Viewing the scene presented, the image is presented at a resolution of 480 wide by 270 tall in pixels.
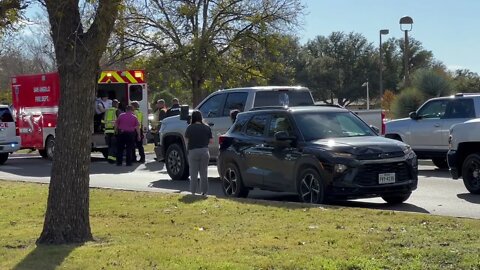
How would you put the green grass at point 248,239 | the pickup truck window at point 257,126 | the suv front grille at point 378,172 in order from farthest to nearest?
the pickup truck window at point 257,126
the suv front grille at point 378,172
the green grass at point 248,239

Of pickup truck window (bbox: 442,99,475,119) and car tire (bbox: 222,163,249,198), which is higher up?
pickup truck window (bbox: 442,99,475,119)

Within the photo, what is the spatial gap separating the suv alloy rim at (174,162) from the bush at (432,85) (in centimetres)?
1748

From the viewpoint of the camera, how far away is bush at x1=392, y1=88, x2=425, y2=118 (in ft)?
108

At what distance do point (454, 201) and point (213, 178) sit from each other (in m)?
7.14

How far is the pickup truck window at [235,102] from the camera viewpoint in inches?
715

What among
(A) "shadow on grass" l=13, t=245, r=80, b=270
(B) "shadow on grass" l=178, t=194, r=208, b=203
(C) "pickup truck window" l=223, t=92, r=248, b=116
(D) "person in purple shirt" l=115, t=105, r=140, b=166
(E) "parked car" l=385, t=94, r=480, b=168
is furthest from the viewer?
(D) "person in purple shirt" l=115, t=105, r=140, b=166

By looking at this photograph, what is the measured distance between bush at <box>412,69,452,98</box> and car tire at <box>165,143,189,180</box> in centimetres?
1743

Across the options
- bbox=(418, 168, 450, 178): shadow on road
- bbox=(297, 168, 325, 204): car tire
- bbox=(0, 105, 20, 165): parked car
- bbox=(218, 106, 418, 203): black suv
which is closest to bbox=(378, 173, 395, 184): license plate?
bbox=(218, 106, 418, 203): black suv

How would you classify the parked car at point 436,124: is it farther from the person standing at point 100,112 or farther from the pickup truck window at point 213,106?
the person standing at point 100,112

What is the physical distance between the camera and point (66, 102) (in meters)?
9.77

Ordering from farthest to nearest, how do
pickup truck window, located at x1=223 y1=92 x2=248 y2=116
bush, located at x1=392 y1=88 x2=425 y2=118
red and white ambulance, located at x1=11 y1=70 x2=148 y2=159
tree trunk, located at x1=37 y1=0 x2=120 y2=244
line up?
bush, located at x1=392 y1=88 x2=425 y2=118, red and white ambulance, located at x1=11 y1=70 x2=148 y2=159, pickup truck window, located at x1=223 y1=92 x2=248 y2=116, tree trunk, located at x1=37 y1=0 x2=120 y2=244

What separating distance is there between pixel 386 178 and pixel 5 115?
16.6 metres

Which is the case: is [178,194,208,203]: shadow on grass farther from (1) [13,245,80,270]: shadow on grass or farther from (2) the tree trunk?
(1) [13,245,80,270]: shadow on grass

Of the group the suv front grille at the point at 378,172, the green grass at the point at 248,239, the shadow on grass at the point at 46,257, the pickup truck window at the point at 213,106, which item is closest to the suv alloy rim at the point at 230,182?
the green grass at the point at 248,239
